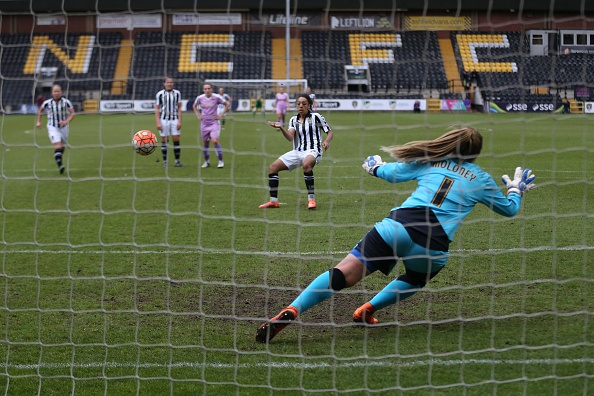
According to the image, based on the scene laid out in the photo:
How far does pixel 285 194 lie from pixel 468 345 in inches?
307

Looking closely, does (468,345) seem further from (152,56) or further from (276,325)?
Result: (152,56)

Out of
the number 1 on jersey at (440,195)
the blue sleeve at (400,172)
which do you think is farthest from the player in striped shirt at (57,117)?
the number 1 on jersey at (440,195)

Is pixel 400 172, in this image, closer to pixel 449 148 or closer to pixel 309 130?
pixel 449 148

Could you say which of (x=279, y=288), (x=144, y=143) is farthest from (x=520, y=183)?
(x=144, y=143)

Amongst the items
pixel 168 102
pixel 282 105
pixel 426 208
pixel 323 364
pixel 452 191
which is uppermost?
pixel 282 105

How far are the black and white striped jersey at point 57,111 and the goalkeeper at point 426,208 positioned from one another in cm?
1215

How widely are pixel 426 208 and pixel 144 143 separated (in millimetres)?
7227

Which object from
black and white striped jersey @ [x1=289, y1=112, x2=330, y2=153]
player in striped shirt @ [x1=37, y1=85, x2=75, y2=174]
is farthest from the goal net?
player in striped shirt @ [x1=37, y1=85, x2=75, y2=174]

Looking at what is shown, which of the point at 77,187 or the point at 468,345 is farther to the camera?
the point at 77,187

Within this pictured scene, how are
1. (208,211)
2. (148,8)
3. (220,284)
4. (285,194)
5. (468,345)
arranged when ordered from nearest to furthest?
(468,345), (220,284), (208,211), (285,194), (148,8)

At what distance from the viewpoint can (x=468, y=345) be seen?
16.6 feet

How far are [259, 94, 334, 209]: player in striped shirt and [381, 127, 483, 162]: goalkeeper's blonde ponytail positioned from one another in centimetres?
597

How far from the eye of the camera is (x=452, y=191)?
486 cm

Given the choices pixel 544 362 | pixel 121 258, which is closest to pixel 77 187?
pixel 121 258
